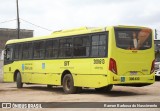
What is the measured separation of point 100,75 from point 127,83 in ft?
3.76

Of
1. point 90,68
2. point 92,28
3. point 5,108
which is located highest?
point 92,28

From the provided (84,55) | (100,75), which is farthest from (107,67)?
(84,55)

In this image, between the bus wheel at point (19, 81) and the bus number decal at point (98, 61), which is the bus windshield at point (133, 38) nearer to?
the bus number decal at point (98, 61)

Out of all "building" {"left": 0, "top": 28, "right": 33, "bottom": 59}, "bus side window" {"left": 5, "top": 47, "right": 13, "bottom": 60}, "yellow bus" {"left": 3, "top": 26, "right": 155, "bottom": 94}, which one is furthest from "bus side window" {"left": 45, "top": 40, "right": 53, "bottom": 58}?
"building" {"left": 0, "top": 28, "right": 33, "bottom": 59}

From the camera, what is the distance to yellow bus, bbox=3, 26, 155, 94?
59.9 feet

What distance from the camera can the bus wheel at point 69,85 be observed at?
20406 millimetres

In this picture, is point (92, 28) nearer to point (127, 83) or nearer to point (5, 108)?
point (127, 83)

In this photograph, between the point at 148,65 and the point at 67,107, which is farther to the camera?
the point at 148,65

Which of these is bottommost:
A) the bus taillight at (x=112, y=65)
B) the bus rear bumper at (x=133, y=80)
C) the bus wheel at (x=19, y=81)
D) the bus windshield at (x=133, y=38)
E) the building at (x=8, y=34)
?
the bus wheel at (x=19, y=81)

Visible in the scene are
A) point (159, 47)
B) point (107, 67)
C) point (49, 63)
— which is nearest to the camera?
point (107, 67)

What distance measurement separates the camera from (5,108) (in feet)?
49.2

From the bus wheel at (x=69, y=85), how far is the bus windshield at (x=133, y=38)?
10.9ft

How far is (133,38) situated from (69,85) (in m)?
3.94

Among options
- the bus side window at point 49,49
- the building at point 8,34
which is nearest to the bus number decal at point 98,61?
the bus side window at point 49,49
